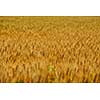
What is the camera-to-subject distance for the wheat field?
2.94 metres

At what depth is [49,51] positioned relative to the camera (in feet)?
11.1

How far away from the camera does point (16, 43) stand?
363cm

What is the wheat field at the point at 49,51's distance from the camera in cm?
294
